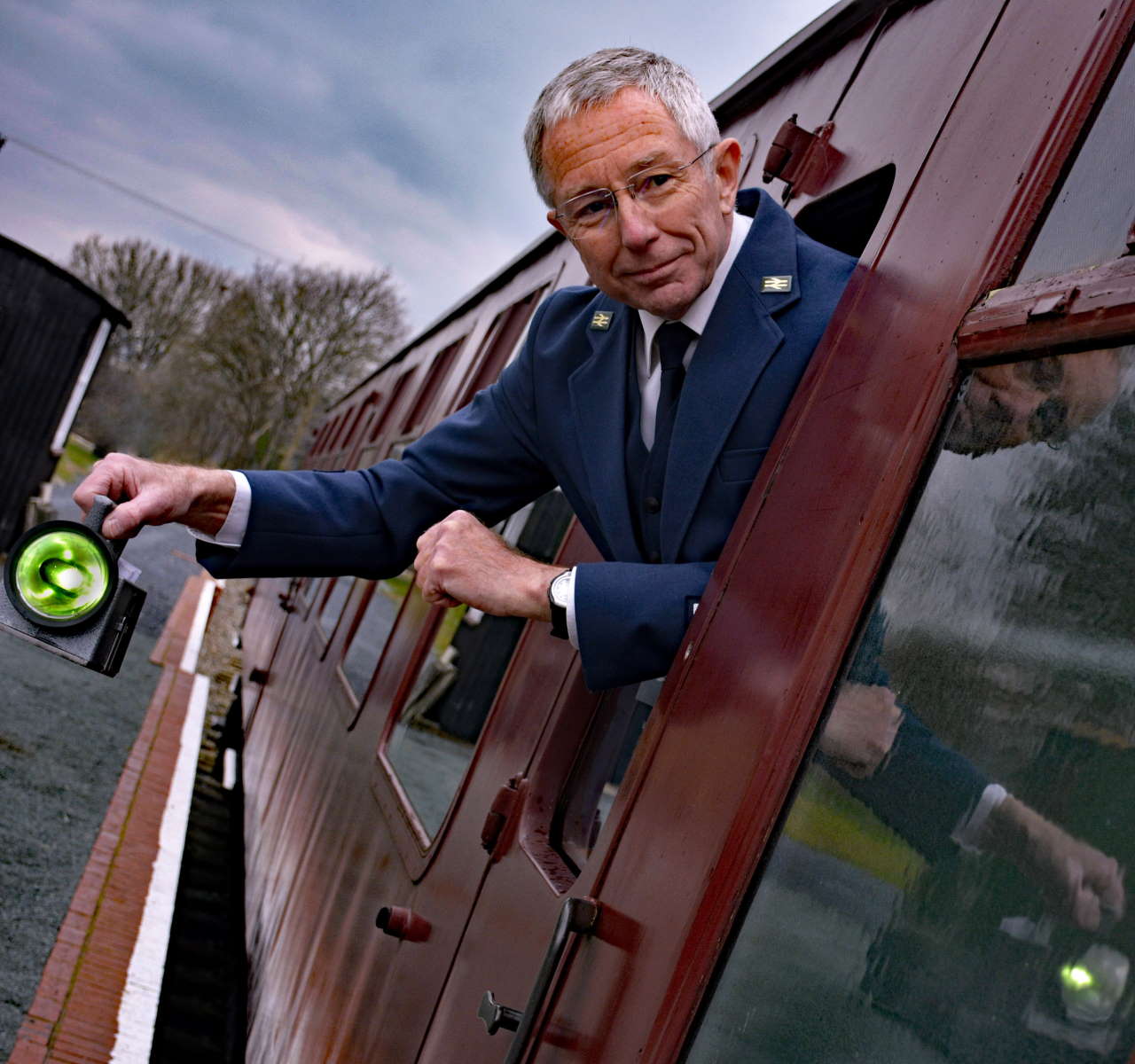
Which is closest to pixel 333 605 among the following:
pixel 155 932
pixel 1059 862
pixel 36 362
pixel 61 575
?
pixel 155 932

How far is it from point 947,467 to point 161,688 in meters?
9.81

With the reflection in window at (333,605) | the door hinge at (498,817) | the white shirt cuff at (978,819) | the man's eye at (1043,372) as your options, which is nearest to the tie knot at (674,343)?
the man's eye at (1043,372)

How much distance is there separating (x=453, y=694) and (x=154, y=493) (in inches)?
56.2

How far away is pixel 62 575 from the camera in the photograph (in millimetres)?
1536

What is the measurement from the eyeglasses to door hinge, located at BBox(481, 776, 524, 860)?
0.87 meters

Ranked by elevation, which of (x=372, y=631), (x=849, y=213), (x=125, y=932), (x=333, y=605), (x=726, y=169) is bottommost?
(x=125, y=932)

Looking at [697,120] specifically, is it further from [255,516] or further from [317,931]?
[317,931]

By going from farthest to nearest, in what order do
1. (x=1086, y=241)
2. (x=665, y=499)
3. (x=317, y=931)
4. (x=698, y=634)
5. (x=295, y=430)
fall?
1. (x=295, y=430)
2. (x=317, y=931)
3. (x=665, y=499)
4. (x=698, y=634)
5. (x=1086, y=241)

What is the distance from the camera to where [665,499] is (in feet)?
5.10

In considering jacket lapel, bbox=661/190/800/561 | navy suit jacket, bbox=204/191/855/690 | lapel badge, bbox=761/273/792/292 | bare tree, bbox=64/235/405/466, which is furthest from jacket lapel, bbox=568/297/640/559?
bare tree, bbox=64/235/405/466

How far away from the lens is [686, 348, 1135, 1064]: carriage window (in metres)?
0.82

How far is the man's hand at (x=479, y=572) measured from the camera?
1.56 meters

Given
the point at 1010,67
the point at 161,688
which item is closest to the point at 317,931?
the point at 1010,67

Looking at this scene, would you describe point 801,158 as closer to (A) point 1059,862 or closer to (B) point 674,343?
(B) point 674,343
